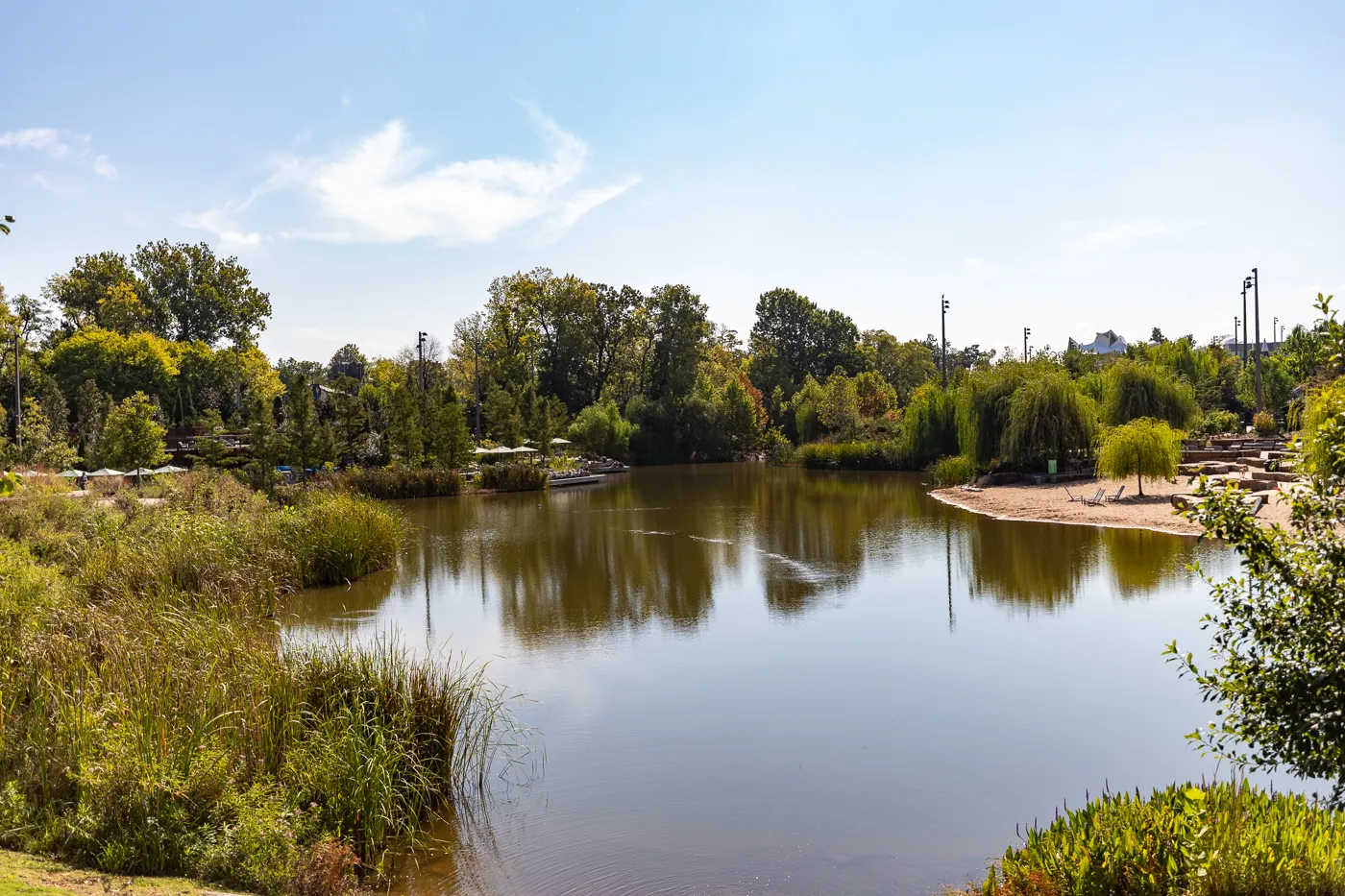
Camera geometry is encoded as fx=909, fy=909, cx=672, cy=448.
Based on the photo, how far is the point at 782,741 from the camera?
9070 mm

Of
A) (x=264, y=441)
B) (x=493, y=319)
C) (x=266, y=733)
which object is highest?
(x=493, y=319)

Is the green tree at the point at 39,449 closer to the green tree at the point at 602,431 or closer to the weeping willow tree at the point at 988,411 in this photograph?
the green tree at the point at 602,431

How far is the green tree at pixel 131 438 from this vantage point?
96.5ft

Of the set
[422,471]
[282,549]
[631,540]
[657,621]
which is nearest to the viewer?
[657,621]

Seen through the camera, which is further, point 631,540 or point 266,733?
point 631,540

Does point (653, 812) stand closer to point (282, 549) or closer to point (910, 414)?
point (282, 549)

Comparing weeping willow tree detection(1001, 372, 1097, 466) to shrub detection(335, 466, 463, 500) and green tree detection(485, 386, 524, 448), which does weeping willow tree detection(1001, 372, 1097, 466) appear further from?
green tree detection(485, 386, 524, 448)

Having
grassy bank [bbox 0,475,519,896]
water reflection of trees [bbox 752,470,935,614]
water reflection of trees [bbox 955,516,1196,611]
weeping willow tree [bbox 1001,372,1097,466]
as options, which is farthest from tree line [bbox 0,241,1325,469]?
grassy bank [bbox 0,475,519,896]

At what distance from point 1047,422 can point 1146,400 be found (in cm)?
436

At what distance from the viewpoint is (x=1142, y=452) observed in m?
25.7

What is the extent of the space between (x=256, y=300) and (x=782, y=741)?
201 ft

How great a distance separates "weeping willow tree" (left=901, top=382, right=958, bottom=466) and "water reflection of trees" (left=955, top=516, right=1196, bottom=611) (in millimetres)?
17077

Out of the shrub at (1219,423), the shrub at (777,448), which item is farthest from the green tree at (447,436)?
the shrub at (1219,423)

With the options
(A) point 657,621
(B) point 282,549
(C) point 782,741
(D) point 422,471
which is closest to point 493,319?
(D) point 422,471
